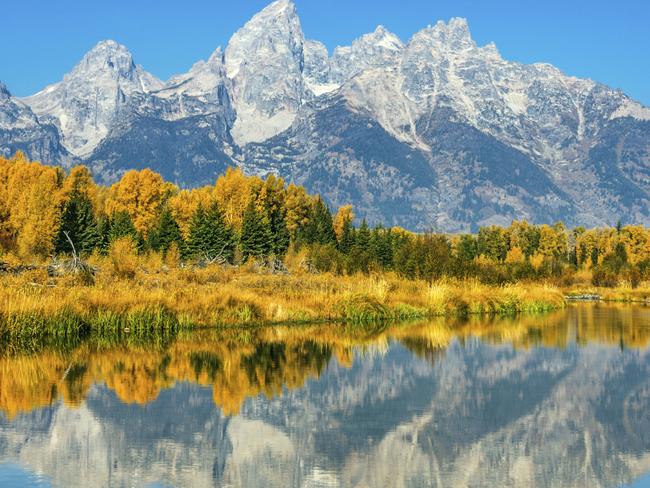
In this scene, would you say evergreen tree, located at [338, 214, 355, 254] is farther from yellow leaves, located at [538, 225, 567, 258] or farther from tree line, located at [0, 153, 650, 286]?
A: yellow leaves, located at [538, 225, 567, 258]

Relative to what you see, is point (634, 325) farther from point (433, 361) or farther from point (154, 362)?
point (154, 362)

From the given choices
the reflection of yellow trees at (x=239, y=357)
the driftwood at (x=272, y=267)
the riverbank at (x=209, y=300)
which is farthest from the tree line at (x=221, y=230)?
the reflection of yellow trees at (x=239, y=357)

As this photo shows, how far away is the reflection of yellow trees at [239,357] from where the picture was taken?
2214cm

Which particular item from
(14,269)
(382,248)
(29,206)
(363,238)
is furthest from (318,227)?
(14,269)

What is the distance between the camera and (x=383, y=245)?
10288cm

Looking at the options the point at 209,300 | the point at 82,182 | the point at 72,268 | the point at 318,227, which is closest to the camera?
the point at 209,300

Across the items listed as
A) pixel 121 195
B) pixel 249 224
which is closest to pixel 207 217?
pixel 249 224

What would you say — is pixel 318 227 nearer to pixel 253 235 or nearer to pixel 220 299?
pixel 253 235

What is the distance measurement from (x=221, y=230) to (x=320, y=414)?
224 feet

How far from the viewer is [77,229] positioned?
80562 millimetres

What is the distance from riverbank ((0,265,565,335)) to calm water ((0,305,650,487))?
213 centimetres

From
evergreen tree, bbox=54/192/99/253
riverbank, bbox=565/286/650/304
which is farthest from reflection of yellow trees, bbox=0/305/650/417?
evergreen tree, bbox=54/192/99/253

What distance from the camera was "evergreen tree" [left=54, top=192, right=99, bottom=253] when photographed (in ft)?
261

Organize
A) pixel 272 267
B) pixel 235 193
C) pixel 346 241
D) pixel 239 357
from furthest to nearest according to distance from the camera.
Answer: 1. pixel 346 241
2. pixel 235 193
3. pixel 272 267
4. pixel 239 357
